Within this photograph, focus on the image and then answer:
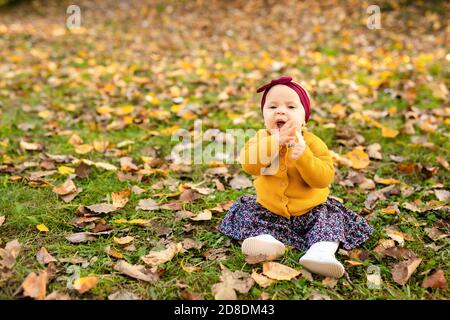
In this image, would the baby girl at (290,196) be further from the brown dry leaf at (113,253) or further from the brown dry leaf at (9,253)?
the brown dry leaf at (9,253)

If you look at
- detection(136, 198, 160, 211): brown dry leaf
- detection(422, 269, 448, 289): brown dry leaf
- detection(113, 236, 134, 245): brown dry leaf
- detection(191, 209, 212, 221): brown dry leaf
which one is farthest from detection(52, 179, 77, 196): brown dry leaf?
detection(422, 269, 448, 289): brown dry leaf

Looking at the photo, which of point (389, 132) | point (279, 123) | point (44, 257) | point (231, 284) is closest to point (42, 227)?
point (44, 257)

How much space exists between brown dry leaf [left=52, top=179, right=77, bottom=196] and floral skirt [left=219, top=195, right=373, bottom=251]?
3.30 feet

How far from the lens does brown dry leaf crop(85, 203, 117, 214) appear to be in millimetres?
2863

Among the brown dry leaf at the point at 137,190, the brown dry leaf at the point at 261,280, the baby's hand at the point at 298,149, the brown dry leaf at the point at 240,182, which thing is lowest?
the brown dry leaf at the point at 261,280

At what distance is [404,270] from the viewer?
7.46ft

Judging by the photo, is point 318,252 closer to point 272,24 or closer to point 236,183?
point 236,183

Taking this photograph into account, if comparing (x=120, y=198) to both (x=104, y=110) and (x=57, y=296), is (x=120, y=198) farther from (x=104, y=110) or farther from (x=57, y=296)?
(x=104, y=110)

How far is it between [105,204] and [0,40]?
236 inches

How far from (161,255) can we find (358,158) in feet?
5.90

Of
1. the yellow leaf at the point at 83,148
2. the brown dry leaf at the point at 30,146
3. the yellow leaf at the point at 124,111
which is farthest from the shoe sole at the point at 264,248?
the yellow leaf at the point at 124,111

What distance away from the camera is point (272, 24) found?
8.56m

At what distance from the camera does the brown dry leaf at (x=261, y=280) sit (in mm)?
2191

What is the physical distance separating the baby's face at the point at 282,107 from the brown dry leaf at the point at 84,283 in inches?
41.3
